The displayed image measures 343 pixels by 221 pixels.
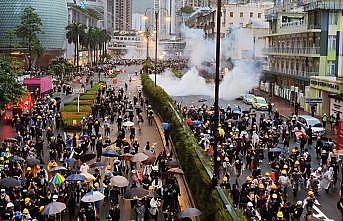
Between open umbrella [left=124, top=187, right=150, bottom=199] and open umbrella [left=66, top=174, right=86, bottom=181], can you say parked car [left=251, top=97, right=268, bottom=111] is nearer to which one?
open umbrella [left=66, top=174, right=86, bottom=181]

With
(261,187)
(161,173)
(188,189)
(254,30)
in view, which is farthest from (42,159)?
(254,30)

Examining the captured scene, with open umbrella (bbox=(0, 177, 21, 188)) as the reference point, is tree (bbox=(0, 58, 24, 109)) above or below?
above

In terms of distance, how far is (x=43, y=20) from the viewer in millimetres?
109625

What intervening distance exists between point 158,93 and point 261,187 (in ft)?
85.3

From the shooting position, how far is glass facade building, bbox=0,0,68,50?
104863mm

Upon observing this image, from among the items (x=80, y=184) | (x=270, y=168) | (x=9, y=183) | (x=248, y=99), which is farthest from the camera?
(x=248, y=99)

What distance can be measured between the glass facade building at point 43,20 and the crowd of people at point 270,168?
233ft

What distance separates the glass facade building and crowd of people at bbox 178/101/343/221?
71053 mm

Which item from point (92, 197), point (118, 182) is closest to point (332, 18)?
point (118, 182)

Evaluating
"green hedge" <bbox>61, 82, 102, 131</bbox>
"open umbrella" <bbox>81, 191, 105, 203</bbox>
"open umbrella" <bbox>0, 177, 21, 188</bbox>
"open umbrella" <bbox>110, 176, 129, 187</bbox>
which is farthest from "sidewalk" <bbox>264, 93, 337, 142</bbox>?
"open umbrella" <bbox>0, 177, 21, 188</bbox>

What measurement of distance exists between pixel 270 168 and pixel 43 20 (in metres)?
90.8

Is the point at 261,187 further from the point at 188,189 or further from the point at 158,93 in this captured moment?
the point at 158,93

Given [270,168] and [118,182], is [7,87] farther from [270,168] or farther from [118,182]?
[118,182]

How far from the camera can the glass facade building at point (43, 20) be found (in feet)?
344
